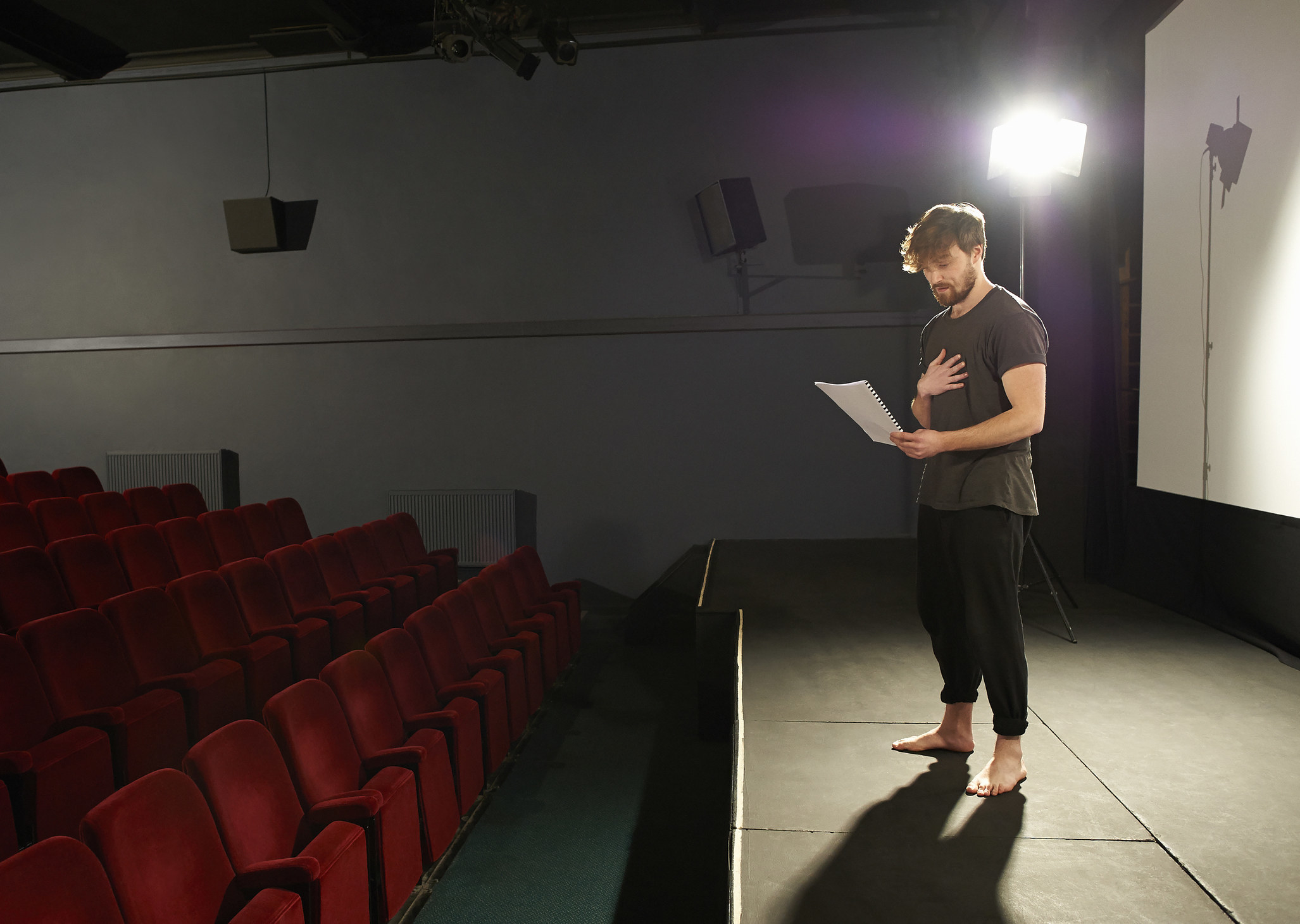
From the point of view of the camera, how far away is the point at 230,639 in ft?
8.64

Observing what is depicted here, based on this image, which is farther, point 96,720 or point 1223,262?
point 1223,262

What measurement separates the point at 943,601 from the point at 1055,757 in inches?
18.4

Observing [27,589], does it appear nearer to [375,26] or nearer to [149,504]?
[149,504]

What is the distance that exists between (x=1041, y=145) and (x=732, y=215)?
Result: 5.75 feet

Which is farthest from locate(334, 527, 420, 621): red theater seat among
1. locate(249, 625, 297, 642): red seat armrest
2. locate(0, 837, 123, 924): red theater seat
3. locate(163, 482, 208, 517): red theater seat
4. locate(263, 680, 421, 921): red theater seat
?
locate(0, 837, 123, 924): red theater seat

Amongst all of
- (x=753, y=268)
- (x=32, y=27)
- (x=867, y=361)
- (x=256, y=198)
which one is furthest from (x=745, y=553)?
(x=32, y=27)

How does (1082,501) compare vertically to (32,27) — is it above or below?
below

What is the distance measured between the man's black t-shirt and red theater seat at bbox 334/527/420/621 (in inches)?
97.2

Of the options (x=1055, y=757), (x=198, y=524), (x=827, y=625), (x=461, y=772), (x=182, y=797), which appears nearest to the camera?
(x=182, y=797)

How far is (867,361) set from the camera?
15.1 ft

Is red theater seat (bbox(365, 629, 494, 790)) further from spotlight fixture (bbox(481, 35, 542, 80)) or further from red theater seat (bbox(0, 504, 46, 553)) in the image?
spotlight fixture (bbox(481, 35, 542, 80))

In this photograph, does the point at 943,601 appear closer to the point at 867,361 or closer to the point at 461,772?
the point at 461,772

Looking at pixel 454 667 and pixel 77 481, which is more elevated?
pixel 77 481

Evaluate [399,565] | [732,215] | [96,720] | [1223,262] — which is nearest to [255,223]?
[399,565]
